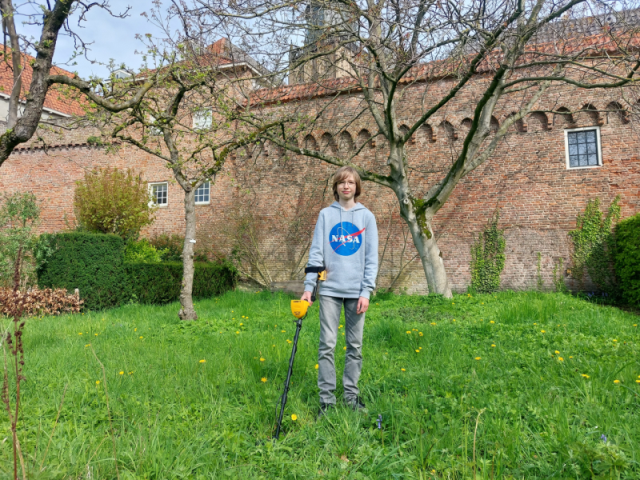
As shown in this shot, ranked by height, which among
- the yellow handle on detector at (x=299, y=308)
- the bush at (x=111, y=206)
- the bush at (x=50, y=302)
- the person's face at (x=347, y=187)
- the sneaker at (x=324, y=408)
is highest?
the bush at (x=111, y=206)

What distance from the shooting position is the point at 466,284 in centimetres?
1239

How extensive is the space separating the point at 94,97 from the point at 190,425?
143 inches

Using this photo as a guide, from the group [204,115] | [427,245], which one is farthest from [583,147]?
[204,115]

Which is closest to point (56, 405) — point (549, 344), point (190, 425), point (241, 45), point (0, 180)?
point (190, 425)

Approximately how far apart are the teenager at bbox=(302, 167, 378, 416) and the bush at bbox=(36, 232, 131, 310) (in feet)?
29.1

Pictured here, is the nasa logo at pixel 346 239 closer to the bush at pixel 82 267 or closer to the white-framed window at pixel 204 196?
the bush at pixel 82 267

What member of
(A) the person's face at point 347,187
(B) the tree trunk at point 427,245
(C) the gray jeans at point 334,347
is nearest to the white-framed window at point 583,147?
(B) the tree trunk at point 427,245

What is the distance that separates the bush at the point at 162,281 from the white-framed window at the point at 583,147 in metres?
11.1

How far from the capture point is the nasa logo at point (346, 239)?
337cm

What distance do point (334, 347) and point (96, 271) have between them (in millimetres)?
9147

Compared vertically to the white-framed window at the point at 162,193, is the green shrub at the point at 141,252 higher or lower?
lower

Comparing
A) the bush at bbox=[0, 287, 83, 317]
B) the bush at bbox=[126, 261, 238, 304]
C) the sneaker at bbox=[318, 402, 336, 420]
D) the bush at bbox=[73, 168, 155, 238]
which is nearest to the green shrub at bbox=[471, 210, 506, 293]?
the bush at bbox=[126, 261, 238, 304]

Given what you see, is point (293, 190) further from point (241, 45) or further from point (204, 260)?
point (241, 45)

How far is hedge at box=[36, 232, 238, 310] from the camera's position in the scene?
33.8 feet
